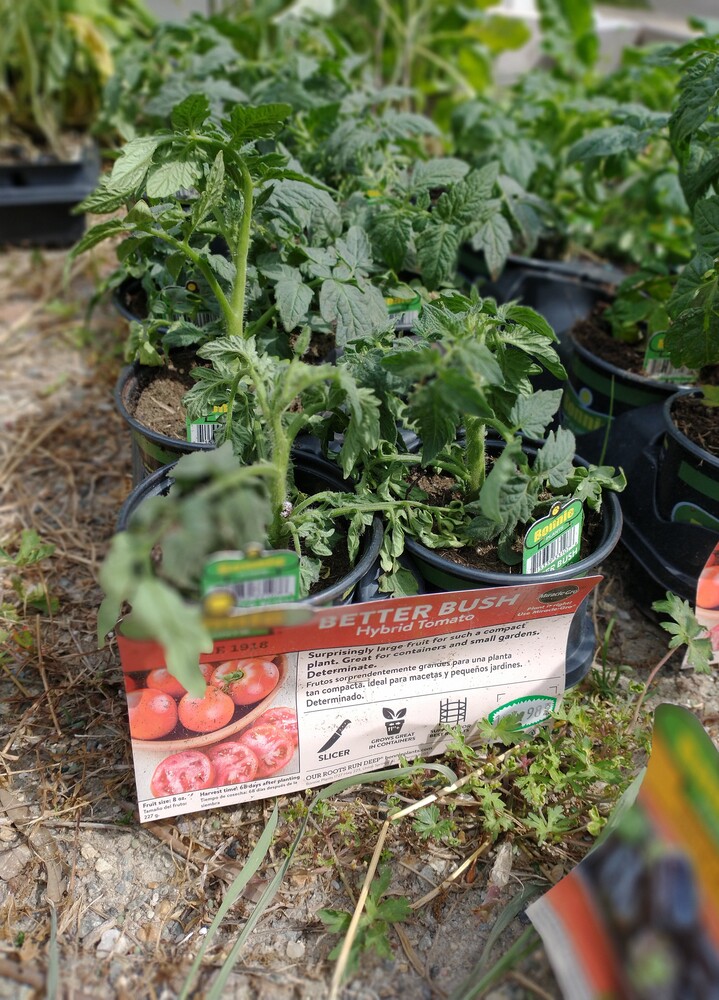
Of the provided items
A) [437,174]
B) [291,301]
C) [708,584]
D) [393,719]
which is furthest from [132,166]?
[708,584]

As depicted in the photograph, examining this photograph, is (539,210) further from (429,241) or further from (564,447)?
(564,447)

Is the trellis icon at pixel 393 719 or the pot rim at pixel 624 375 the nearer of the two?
the trellis icon at pixel 393 719

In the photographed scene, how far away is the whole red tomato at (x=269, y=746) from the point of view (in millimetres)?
1055

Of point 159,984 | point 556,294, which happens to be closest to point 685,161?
point 556,294

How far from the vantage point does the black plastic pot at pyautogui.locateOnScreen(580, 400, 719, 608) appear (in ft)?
4.35

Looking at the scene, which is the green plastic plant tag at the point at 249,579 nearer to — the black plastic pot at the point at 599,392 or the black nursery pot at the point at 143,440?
the black nursery pot at the point at 143,440

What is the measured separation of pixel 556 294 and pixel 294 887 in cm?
145

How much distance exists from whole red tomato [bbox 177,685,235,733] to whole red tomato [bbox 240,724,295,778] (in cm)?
4

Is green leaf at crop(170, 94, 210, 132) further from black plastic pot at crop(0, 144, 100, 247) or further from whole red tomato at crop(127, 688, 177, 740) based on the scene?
→ black plastic pot at crop(0, 144, 100, 247)

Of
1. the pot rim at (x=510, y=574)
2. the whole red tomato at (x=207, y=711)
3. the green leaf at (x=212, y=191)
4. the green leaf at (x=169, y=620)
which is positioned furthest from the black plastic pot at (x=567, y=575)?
the green leaf at (x=212, y=191)

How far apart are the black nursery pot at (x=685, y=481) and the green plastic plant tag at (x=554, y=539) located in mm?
282

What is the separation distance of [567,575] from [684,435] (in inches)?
16.1

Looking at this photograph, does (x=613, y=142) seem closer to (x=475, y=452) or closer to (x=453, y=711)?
(x=475, y=452)

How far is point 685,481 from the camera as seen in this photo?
1316 mm
